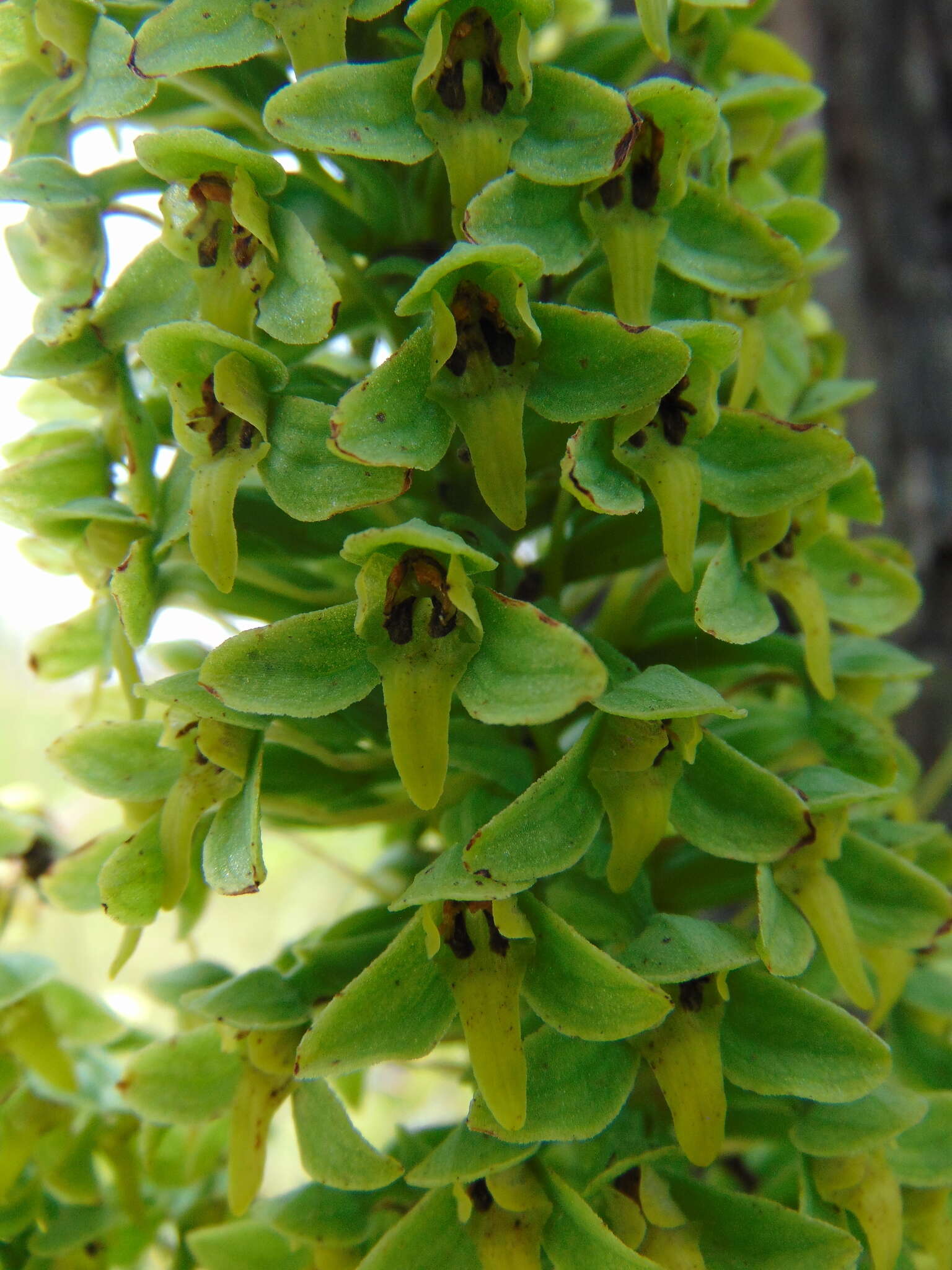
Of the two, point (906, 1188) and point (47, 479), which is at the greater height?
point (47, 479)

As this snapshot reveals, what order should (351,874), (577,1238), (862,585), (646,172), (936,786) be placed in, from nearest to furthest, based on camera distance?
(577,1238), (646,172), (862,585), (351,874), (936,786)

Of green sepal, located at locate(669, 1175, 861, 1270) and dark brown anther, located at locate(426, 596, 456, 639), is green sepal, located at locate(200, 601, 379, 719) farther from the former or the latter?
green sepal, located at locate(669, 1175, 861, 1270)

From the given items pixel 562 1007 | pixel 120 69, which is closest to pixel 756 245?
pixel 120 69

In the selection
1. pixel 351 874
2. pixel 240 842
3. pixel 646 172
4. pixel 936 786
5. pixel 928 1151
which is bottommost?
pixel 936 786

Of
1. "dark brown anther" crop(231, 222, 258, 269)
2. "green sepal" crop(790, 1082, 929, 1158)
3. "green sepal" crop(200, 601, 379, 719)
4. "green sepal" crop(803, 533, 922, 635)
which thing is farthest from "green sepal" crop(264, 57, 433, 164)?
"green sepal" crop(790, 1082, 929, 1158)

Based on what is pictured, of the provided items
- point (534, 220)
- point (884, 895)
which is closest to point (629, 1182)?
point (884, 895)

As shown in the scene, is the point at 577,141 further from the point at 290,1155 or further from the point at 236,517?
the point at 290,1155

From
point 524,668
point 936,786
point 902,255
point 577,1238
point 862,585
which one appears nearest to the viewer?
point 524,668

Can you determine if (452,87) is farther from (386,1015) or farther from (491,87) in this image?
(386,1015)
